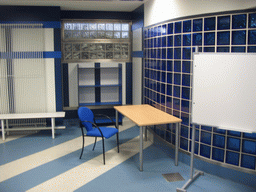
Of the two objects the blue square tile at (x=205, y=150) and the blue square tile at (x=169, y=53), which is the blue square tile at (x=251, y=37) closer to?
the blue square tile at (x=169, y=53)

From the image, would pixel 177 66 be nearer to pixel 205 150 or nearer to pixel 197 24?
pixel 197 24

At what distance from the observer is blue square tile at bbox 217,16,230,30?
4.09 metres

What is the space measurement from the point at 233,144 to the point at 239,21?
5.90 feet

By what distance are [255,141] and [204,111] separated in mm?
832

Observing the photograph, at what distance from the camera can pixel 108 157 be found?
17.4 feet

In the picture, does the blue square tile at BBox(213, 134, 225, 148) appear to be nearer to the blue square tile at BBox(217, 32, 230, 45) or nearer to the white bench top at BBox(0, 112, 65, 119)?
the blue square tile at BBox(217, 32, 230, 45)

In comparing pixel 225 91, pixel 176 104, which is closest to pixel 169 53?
pixel 176 104

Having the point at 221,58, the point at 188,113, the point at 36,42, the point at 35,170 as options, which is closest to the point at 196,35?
the point at 221,58

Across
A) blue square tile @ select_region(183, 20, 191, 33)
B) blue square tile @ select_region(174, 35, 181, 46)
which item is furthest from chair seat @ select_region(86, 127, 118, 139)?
blue square tile @ select_region(183, 20, 191, 33)

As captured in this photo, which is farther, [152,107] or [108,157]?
[152,107]

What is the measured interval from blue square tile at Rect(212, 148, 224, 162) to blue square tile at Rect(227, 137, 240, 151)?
169mm

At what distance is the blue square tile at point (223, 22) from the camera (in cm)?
409

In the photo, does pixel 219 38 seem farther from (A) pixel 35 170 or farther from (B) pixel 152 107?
(A) pixel 35 170

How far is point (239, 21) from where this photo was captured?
3969 millimetres
